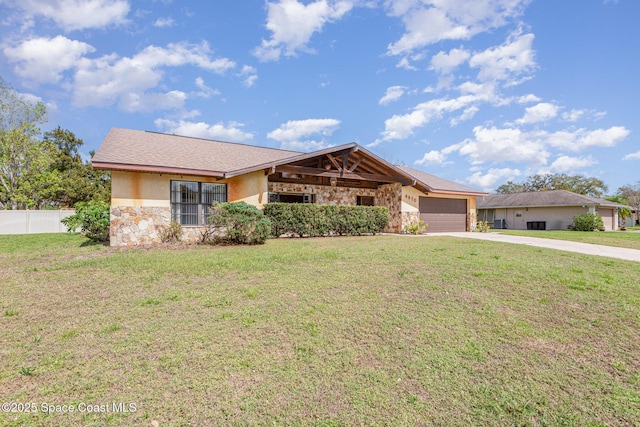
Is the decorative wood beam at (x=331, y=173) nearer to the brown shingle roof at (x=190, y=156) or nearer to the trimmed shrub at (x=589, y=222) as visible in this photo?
the brown shingle roof at (x=190, y=156)

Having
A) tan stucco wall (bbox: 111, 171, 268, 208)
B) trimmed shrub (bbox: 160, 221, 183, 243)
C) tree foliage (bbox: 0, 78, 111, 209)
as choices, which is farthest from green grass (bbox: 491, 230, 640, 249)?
tree foliage (bbox: 0, 78, 111, 209)

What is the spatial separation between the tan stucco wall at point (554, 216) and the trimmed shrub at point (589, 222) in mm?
1345

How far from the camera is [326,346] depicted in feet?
11.2

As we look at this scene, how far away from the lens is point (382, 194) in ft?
59.2

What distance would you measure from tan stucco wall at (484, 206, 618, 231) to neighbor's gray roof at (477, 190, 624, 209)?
73 cm

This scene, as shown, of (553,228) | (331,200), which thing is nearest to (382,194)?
(331,200)

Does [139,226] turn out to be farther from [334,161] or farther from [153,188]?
[334,161]

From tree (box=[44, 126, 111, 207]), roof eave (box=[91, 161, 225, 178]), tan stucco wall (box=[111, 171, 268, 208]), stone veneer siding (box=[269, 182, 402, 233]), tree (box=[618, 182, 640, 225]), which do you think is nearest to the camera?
roof eave (box=[91, 161, 225, 178])

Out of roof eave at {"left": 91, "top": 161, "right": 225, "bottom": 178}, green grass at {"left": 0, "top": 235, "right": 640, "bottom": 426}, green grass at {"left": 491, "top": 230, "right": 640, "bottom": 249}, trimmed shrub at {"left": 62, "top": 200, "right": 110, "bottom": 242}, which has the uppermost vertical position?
roof eave at {"left": 91, "top": 161, "right": 225, "bottom": 178}

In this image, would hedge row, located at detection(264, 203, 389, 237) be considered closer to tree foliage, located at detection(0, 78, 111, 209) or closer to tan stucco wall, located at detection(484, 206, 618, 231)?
tan stucco wall, located at detection(484, 206, 618, 231)

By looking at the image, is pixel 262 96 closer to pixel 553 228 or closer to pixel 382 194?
pixel 382 194

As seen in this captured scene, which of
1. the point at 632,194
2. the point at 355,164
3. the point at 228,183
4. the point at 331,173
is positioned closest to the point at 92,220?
the point at 228,183

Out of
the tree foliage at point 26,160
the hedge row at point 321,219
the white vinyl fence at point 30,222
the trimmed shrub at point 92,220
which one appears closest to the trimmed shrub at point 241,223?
the hedge row at point 321,219

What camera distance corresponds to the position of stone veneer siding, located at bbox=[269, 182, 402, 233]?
15117 millimetres
